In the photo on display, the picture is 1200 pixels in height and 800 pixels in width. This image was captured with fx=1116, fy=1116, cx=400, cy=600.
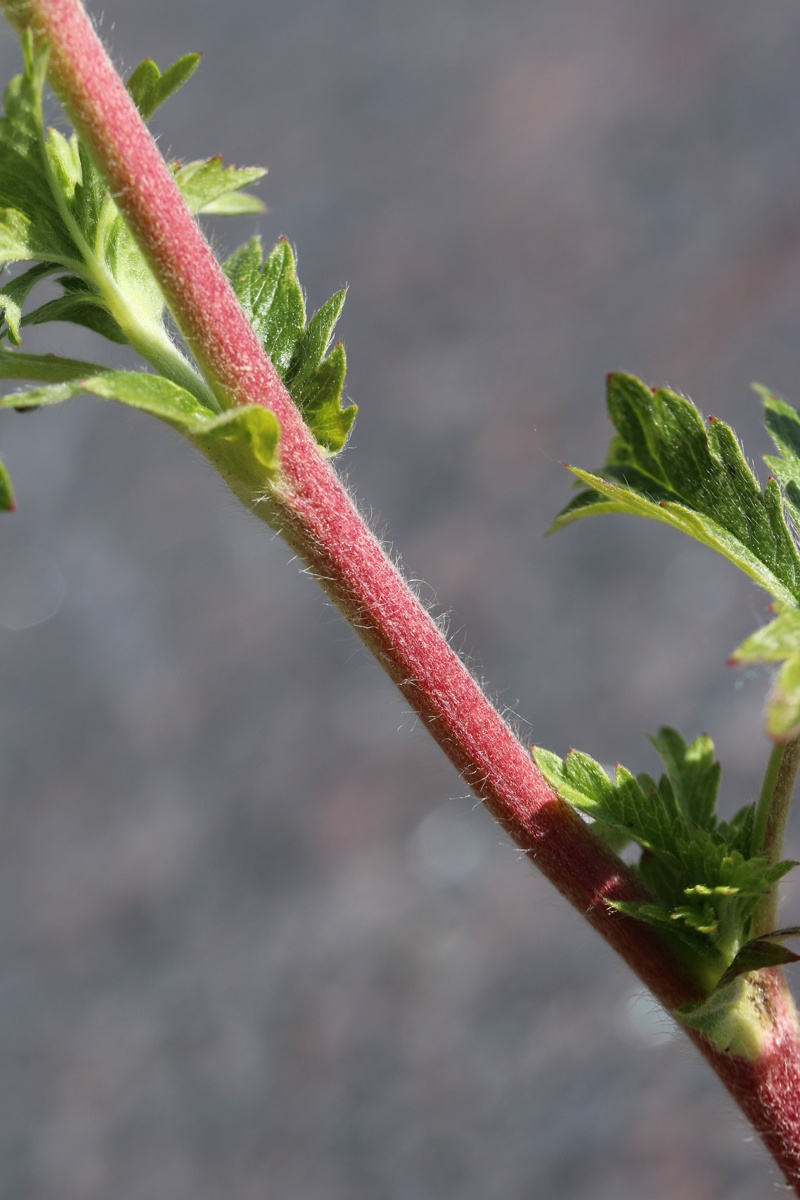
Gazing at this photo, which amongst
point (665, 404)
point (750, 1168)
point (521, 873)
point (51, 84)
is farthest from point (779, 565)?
point (521, 873)

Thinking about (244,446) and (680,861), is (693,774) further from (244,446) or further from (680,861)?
(244,446)

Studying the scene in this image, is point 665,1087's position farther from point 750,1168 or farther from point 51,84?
point 51,84

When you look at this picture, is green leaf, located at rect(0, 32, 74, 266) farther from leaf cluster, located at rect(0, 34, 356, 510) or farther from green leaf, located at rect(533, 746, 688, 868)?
green leaf, located at rect(533, 746, 688, 868)

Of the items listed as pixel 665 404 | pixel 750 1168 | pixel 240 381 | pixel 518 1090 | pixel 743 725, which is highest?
pixel 240 381

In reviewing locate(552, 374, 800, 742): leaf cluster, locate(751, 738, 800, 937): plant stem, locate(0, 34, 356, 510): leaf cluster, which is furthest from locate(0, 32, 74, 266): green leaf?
locate(751, 738, 800, 937): plant stem

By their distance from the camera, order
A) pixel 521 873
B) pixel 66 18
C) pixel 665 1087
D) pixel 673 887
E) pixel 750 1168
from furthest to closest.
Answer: pixel 521 873
pixel 665 1087
pixel 750 1168
pixel 673 887
pixel 66 18

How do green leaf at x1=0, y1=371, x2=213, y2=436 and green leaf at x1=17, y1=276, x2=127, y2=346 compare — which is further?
green leaf at x1=17, y1=276, x2=127, y2=346
